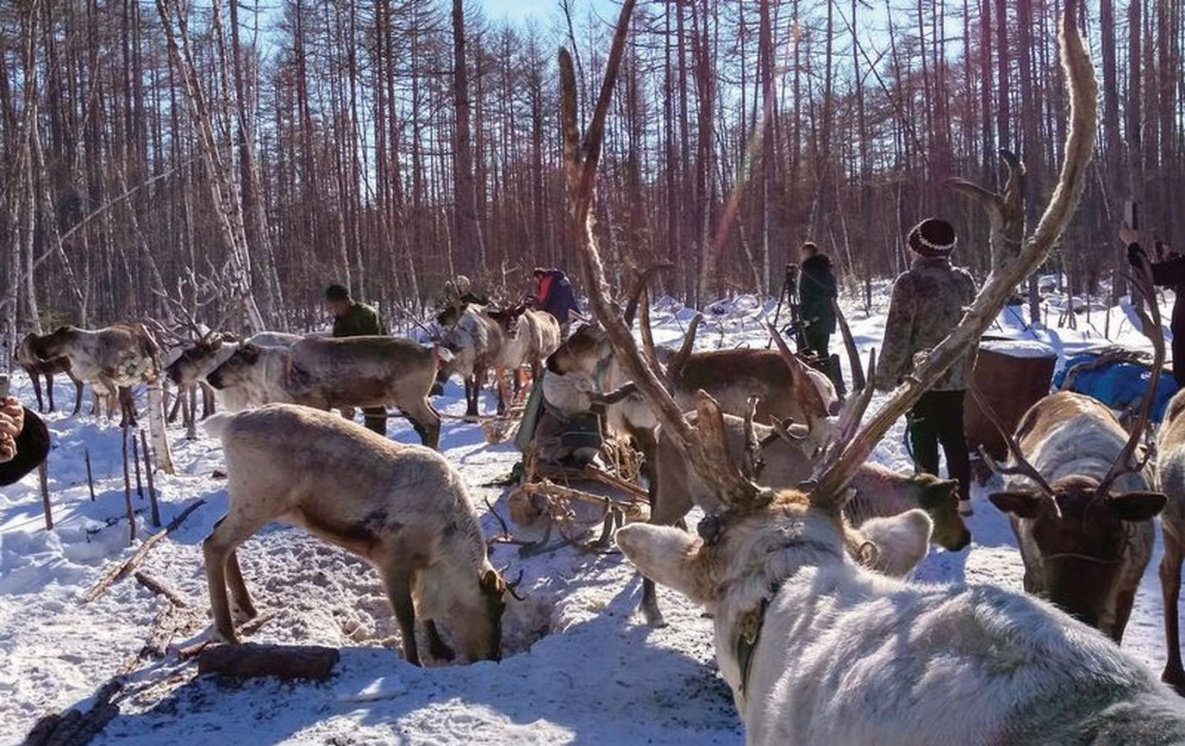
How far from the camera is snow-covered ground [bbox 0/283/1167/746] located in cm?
371

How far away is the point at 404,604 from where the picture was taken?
493 cm

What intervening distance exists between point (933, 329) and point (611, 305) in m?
3.95

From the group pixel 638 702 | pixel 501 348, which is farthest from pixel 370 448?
pixel 501 348

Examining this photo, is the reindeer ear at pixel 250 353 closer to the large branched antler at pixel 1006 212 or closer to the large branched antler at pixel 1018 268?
the large branched antler at pixel 1006 212

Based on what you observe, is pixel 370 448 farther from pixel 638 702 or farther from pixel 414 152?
pixel 414 152

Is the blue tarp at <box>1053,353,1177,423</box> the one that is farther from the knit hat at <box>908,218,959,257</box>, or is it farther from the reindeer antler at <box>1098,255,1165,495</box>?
the reindeer antler at <box>1098,255,1165,495</box>

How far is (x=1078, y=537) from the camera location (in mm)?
3434

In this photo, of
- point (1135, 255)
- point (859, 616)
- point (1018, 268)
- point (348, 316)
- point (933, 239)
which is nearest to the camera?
point (859, 616)

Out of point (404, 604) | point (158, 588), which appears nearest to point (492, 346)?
point (158, 588)

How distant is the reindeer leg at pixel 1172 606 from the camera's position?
392 centimetres

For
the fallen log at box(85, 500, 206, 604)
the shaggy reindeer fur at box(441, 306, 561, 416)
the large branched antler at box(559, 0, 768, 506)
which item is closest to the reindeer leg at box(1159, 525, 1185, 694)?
the large branched antler at box(559, 0, 768, 506)

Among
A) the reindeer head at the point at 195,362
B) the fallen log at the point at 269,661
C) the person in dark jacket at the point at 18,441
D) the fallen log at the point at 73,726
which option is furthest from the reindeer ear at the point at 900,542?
the reindeer head at the point at 195,362

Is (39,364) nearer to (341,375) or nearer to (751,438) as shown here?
(341,375)

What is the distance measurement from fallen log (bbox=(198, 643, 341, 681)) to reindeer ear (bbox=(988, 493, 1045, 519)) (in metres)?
2.79
